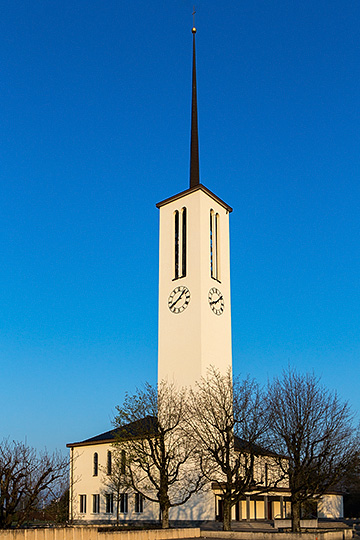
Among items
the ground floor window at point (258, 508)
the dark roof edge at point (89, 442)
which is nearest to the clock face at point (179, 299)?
the dark roof edge at point (89, 442)

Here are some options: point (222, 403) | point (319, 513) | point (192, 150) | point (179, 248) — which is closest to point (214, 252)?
point (179, 248)

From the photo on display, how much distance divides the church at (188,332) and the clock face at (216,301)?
0.09m

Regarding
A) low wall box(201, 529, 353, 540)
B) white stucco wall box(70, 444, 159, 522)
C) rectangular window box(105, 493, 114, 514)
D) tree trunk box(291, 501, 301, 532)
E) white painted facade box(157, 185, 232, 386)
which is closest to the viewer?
low wall box(201, 529, 353, 540)

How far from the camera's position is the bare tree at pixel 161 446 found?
36469 millimetres

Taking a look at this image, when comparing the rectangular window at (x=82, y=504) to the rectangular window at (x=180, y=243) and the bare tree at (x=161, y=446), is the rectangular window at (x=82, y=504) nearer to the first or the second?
the bare tree at (x=161, y=446)

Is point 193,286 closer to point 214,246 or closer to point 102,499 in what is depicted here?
point 214,246

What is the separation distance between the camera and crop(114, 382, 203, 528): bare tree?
36.5m

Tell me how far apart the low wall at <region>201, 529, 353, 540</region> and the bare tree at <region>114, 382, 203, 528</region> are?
3.84 metres


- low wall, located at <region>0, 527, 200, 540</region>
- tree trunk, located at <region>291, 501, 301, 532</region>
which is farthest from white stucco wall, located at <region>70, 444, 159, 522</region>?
low wall, located at <region>0, 527, 200, 540</region>

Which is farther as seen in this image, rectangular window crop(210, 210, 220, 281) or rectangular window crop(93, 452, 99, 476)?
rectangular window crop(93, 452, 99, 476)

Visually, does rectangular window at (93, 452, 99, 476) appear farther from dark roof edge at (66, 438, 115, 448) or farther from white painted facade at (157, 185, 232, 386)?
white painted facade at (157, 185, 232, 386)

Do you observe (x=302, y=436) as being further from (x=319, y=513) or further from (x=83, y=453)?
(x=319, y=513)

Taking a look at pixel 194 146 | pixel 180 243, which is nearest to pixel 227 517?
pixel 180 243

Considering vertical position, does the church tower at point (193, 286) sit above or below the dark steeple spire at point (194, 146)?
below
